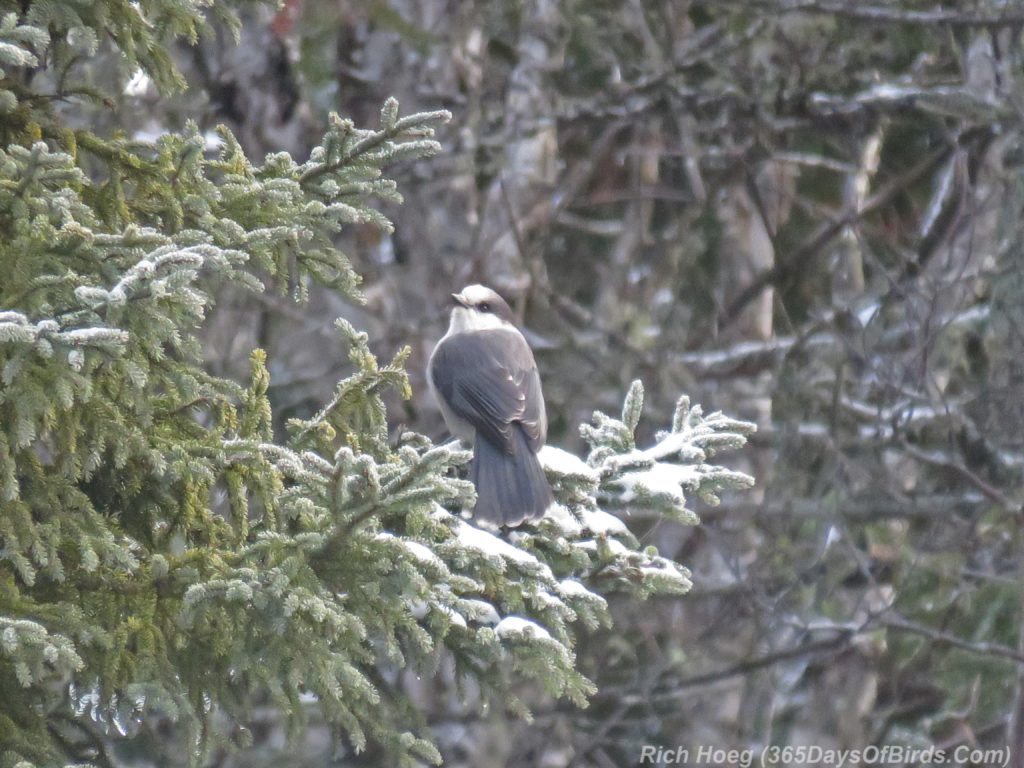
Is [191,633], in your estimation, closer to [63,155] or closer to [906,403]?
[63,155]

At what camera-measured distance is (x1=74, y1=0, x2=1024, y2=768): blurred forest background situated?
738cm

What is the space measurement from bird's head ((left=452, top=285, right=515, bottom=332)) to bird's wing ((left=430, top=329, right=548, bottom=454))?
8.7 inches

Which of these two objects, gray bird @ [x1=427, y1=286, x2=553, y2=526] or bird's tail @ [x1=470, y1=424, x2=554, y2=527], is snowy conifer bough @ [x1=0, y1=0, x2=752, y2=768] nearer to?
bird's tail @ [x1=470, y1=424, x2=554, y2=527]

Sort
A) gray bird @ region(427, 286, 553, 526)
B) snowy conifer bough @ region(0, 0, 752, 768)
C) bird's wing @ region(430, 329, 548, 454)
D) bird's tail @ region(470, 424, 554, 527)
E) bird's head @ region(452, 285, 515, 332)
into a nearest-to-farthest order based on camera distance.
Answer: 1. snowy conifer bough @ region(0, 0, 752, 768)
2. bird's tail @ region(470, 424, 554, 527)
3. gray bird @ region(427, 286, 553, 526)
4. bird's wing @ region(430, 329, 548, 454)
5. bird's head @ region(452, 285, 515, 332)

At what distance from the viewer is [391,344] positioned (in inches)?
324

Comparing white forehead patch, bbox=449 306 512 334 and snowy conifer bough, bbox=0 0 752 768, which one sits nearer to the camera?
snowy conifer bough, bbox=0 0 752 768

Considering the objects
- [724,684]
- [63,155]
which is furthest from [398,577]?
[724,684]

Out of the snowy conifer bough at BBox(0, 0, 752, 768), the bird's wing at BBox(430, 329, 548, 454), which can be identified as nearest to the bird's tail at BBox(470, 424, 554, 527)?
the snowy conifer bough at BBox(0, 0, 752, 768)

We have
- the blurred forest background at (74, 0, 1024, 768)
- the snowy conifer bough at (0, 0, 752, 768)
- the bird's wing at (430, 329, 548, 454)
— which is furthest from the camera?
the blurred forest background at (74, 0, 1024, 768)

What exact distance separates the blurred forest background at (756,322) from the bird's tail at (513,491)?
284 centimetres

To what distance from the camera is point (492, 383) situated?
5.74 m

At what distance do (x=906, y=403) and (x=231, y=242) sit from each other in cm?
522

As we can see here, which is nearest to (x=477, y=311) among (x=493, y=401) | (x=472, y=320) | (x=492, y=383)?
(x=472, y=320)

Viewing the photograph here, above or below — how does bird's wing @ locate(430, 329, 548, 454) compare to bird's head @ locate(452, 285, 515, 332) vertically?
below
